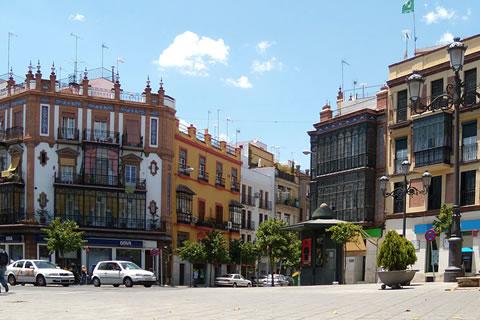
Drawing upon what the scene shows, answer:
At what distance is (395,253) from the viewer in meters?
21.0

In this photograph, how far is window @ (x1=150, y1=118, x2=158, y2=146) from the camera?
202 ft

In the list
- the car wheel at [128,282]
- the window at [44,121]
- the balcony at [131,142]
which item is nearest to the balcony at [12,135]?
the window at [44,121]

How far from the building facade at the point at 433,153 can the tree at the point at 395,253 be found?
19428mm

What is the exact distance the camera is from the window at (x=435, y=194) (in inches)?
1713

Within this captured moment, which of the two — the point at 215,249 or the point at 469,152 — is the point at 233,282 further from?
the point at 469,152

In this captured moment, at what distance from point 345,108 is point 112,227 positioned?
20.4 metres

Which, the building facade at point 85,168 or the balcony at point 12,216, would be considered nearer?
the balcony at point 12,216

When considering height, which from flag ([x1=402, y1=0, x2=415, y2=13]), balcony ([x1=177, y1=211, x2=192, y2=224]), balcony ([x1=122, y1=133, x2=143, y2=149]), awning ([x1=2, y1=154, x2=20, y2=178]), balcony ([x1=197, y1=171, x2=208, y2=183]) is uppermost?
flag ([x1=402, y1=0, x2=415, y2=13])

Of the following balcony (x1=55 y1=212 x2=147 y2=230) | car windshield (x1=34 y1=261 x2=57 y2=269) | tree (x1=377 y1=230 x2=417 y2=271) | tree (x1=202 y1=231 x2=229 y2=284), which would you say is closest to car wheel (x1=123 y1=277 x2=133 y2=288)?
car windshield (x1=34 y1=261 x2=57 y2=269)

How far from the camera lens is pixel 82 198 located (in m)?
57.9

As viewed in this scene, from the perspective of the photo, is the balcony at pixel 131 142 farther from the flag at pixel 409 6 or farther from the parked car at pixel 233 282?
the flag at pixel 409 6

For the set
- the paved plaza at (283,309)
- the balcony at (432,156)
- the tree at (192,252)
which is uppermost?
the balcony at (432,156)

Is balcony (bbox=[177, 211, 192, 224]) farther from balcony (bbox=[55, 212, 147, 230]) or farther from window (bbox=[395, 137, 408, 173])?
window (bbox=[395, 137, 408, 173])

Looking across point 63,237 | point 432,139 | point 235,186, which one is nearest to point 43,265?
point 63,237
